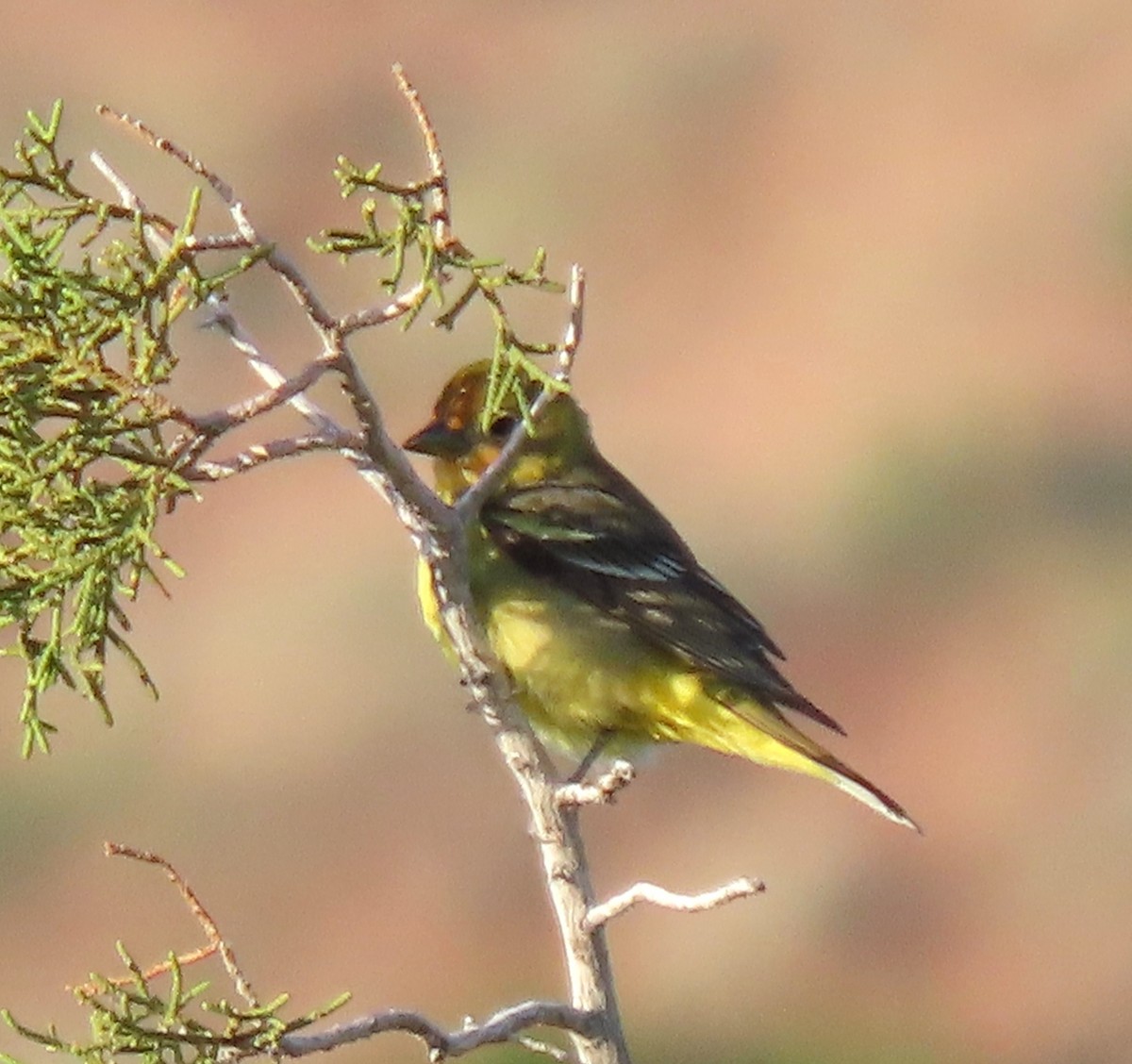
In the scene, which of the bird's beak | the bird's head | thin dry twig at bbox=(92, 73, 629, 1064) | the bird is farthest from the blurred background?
thin dry twig at bbox=(92, 73, 629, 1064)

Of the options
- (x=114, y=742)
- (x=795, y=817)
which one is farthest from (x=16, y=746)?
(x=795, y=817)

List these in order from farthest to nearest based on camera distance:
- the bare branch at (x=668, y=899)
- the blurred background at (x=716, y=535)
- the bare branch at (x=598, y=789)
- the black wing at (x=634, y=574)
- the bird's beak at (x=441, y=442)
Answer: the blurred background at (x=716, y=535) → the black wing at (x=634, y=574) → the bird's beak at (x=441, y=442) → the bare branch at (x=598, y=789) → the bare branch at (x=668, y=899)

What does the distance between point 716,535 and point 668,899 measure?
1210 centimetres

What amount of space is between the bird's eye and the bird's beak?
7cm

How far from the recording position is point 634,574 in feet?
16.8

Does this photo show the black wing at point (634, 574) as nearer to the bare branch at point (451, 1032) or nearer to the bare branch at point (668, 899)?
the bare branch at point (668, 899)

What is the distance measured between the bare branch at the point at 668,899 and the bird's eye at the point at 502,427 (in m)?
1.75

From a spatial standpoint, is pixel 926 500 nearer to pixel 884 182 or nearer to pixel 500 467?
pixel 884 182

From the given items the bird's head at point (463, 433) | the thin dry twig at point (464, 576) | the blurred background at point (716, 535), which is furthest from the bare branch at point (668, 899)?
the blurred background at point (716, 535)

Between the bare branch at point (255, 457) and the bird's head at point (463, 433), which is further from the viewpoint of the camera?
the bird's head at point (463, 433)

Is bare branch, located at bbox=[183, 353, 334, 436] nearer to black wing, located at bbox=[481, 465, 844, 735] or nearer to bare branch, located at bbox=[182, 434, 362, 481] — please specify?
bare branch, located at bbox=[182, 434, 362, 481]

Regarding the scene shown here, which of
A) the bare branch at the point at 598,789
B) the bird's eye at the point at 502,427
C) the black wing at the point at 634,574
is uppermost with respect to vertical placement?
the bird's eye at the point at 502,427

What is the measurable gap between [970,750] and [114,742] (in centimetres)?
489

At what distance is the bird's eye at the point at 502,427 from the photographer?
4.84m
